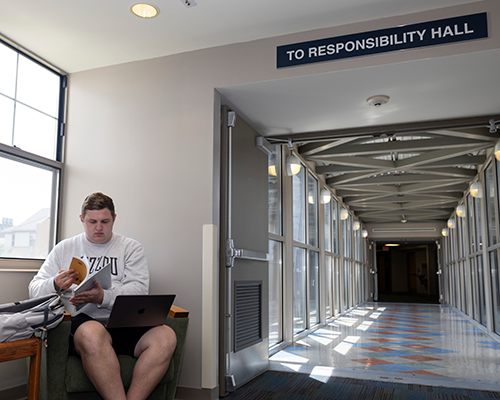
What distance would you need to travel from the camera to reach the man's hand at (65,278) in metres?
2.78

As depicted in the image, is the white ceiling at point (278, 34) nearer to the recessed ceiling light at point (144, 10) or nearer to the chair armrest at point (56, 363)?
the recessed ceiling light at point (144, 10)

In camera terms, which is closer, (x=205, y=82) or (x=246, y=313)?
(x=205, y=82)

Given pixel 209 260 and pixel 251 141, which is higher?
pixel 251 141

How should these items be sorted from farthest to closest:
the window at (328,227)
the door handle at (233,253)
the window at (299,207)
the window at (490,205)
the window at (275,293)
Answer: the window at (328,227)
the window at (490,205)
the window at (299,207)
the window at (275,293)
the door handle at (233,253)

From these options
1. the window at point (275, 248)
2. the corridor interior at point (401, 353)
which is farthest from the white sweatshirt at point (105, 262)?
the window at point (275, 248)

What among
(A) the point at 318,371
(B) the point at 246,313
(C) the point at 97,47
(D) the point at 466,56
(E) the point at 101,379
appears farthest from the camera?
(A) the point at 318,371

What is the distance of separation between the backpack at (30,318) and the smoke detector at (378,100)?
2955 millimetres

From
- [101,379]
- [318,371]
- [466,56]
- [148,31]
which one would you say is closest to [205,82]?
[148,31]

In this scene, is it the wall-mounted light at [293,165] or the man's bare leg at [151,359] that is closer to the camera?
the man's bare leg at [151,359]

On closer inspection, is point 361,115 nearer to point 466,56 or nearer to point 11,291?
point 466,56

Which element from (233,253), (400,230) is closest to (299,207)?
(233,253)

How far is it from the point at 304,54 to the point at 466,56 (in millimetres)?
1157

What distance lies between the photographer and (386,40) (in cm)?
337

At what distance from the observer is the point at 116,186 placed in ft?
13.1
